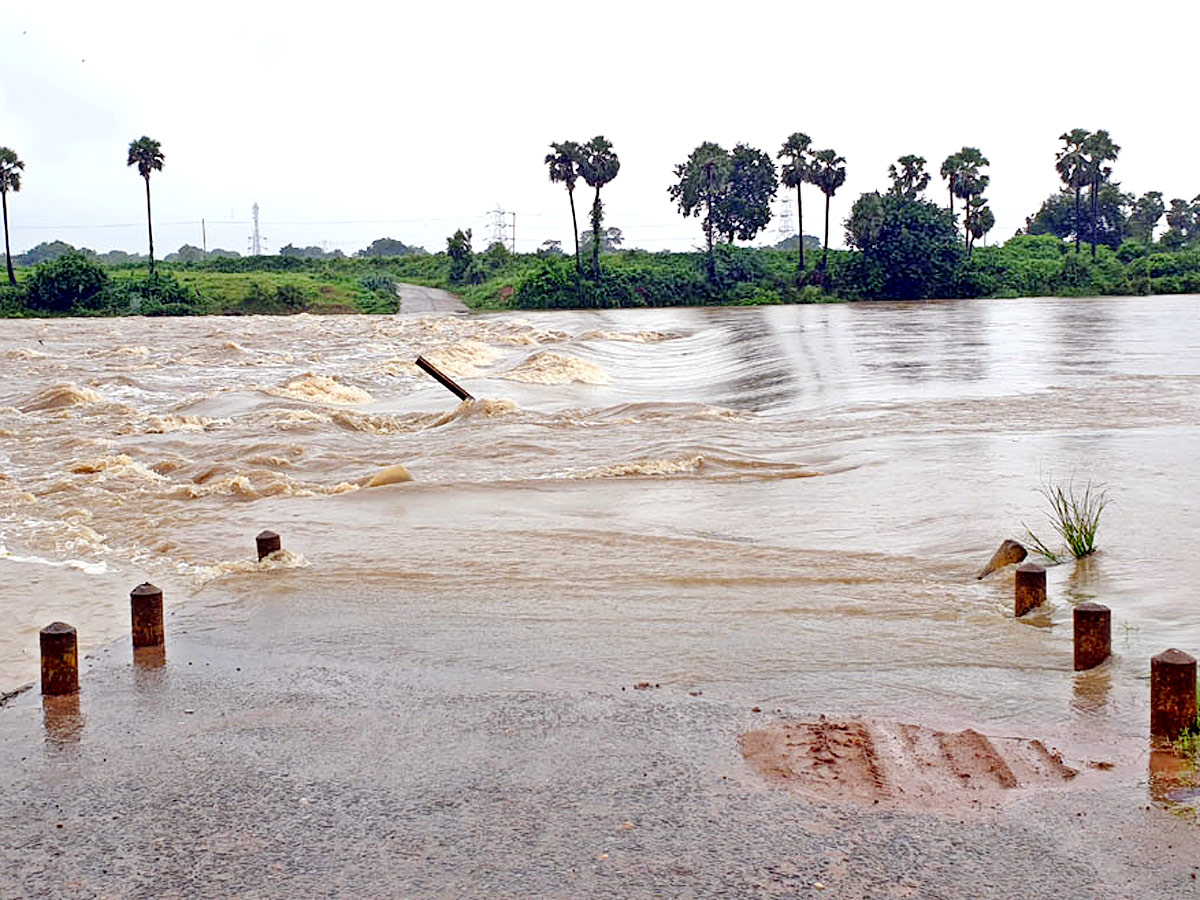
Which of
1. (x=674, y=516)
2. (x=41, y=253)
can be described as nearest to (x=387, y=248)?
(x=41, y=253)

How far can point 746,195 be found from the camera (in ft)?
257

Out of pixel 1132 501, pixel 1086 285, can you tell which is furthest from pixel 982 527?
pixel 1086 285

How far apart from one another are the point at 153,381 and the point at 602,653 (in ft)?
73.0

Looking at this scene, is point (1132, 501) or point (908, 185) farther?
point (908, 185)

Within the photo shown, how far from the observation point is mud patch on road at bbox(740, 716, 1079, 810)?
4.37 meters

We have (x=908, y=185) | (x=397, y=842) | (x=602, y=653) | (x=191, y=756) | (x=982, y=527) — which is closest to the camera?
(x=397, y=842)

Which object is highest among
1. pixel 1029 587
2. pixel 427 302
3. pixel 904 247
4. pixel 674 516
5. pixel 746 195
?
pixel 746 195

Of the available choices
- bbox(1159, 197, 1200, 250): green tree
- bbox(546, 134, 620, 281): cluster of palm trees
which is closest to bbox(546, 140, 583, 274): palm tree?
bbox(546, 134, 620, 281): cluster of palm trees

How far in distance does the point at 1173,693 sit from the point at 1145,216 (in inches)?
3830

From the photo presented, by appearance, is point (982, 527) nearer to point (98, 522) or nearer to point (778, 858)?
point (778, 858)

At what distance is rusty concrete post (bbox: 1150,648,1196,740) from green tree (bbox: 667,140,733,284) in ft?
232

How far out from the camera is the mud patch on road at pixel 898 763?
4.37 metres

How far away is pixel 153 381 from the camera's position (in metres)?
26.4

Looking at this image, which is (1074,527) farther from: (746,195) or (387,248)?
(387,248)
